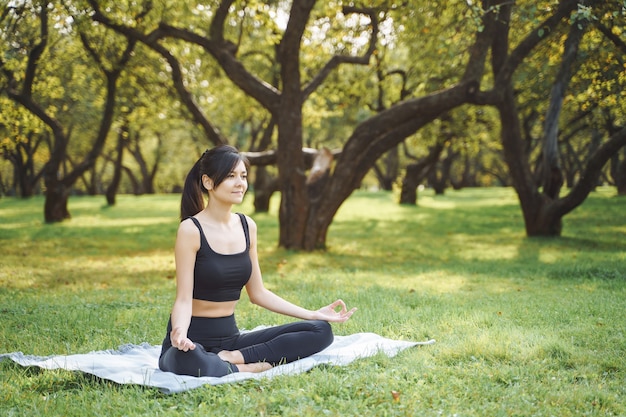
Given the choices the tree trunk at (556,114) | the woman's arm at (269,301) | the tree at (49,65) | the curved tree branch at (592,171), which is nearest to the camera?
the woman's arm at (269,301)

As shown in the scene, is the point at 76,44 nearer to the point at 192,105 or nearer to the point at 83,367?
the point at 192,105

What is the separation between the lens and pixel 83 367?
461 cm

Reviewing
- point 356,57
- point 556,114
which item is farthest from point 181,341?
point 556,114

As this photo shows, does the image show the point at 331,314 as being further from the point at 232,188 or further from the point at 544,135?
the point at 544,135

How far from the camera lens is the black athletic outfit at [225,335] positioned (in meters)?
4.54

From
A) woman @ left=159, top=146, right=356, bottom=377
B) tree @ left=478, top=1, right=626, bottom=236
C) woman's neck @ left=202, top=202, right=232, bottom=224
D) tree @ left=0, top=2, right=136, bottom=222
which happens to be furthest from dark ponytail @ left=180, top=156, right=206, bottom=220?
tree @ left=0, top=2, right=136, bottom=222

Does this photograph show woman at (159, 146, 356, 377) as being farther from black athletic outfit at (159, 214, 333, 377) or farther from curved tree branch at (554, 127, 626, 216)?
curved tree branch at (554, 127, 626, 216)

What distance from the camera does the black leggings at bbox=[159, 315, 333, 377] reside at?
4719 mm

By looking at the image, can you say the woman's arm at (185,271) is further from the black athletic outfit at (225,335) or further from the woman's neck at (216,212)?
the woman's neck at (216,212)

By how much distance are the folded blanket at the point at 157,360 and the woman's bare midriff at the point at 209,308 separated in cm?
53

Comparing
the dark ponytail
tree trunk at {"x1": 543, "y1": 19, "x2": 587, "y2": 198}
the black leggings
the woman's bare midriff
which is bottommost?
the black leggings

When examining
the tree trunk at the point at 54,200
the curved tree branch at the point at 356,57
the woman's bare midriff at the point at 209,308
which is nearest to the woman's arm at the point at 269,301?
the woman's bare midriff at the point at 209,308

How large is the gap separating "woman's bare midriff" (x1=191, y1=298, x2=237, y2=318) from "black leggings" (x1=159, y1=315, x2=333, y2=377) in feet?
0.13

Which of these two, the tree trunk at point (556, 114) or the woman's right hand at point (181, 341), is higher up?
the tree trunk at point (556, 114)
